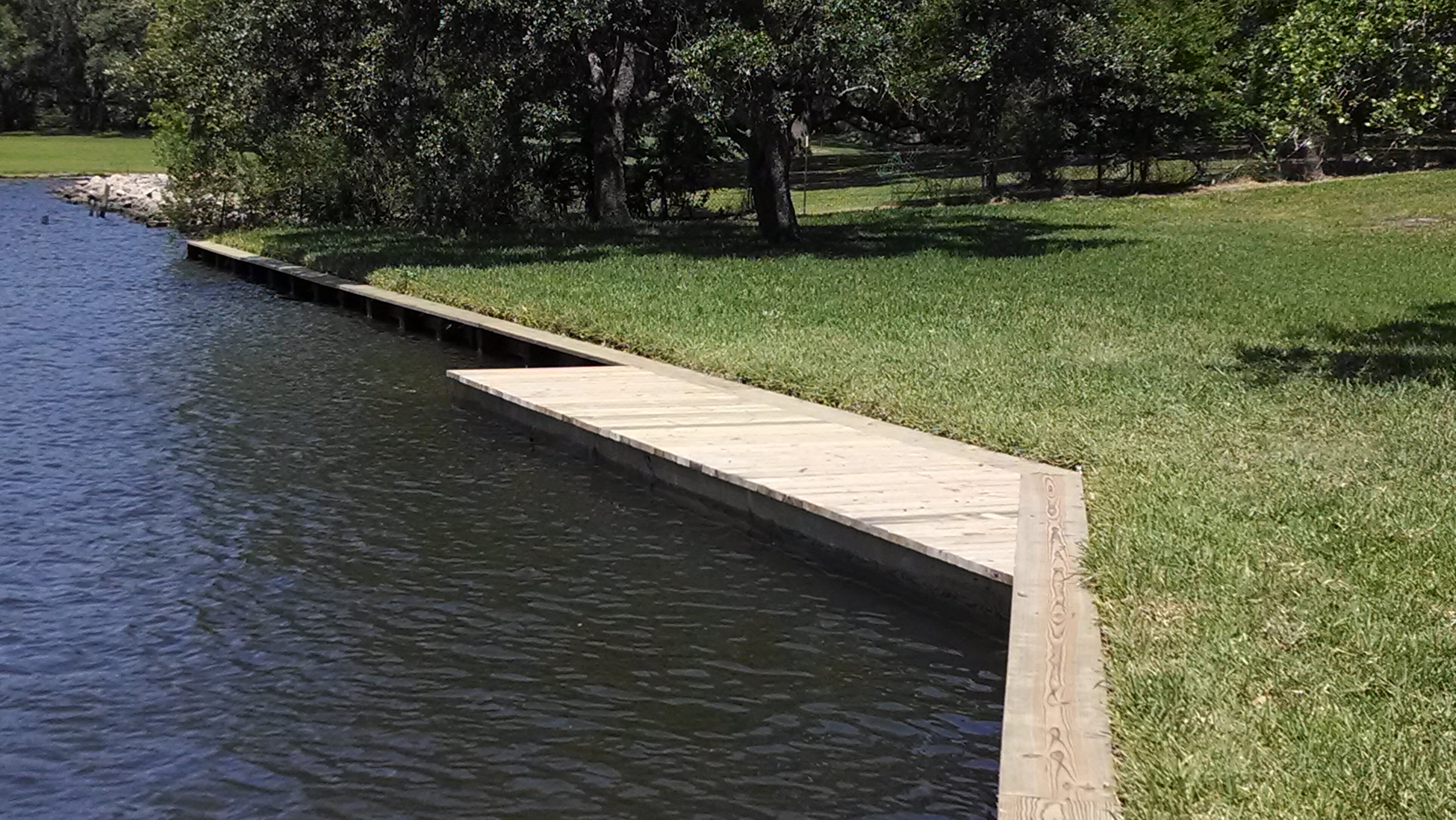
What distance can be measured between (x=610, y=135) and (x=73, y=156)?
47.7m

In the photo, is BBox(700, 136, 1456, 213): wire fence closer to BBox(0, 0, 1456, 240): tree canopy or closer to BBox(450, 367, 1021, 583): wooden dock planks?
BBox(0, 0, 1456, 240): tree canopy

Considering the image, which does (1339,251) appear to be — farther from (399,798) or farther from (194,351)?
(399,798)

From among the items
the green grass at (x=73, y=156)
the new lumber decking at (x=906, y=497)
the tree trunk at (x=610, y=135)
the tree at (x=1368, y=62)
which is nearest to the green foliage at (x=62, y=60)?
the green grass at (x=73, y=156)

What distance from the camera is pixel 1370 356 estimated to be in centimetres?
1295

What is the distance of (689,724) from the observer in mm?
6910

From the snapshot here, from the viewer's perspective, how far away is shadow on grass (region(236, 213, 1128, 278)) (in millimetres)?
22078

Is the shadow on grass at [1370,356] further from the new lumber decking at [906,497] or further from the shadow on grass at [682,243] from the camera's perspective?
the shadow on grass at [682,243]

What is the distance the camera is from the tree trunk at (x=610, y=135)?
27906 mm

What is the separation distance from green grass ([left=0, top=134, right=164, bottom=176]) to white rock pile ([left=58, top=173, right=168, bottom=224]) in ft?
8.38

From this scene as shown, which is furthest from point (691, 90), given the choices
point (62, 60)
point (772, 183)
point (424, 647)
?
point (62, 60)

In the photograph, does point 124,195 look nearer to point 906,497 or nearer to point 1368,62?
point 1368,62

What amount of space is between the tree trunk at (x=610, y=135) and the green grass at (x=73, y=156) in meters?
30.2

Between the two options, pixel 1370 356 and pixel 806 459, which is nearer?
pixel 806 459

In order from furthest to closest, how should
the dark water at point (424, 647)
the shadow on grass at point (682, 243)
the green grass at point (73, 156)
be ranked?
the green grass at point (73, 156), the shadow on grass at point (682, 243), the dark water at point (424, 647)
